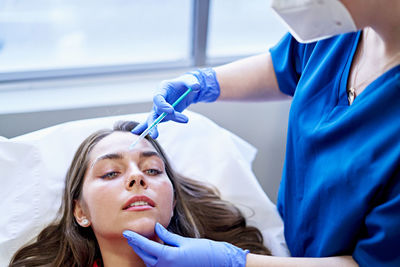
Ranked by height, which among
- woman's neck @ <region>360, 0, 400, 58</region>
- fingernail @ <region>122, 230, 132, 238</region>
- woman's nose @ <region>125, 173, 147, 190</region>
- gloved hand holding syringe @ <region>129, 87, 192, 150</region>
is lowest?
fingernail @ <region>122, 230, 132, 238</region>

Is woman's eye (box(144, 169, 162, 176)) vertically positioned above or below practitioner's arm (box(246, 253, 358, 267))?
above

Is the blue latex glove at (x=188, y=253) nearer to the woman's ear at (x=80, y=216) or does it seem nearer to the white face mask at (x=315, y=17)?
the woman's ear at (x=80, y=216)

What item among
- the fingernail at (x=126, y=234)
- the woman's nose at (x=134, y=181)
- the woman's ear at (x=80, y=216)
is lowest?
the woman's ear at (x=80, y=216)

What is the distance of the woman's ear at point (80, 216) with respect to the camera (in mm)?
1223

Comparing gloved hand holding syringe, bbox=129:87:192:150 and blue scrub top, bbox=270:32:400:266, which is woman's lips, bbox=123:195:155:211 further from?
blue scrub top, bbox=270:32:400:266

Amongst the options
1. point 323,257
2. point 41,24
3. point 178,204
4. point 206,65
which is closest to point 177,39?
point 206,65

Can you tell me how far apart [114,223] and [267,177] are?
0.99m

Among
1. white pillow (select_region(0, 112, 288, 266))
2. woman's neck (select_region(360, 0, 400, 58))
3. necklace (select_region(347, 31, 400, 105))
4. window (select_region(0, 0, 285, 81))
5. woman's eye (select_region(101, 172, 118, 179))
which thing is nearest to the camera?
woman's neck (select_region(360, 0, 400, 58))

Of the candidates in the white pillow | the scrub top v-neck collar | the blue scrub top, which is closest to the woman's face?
the white pillow

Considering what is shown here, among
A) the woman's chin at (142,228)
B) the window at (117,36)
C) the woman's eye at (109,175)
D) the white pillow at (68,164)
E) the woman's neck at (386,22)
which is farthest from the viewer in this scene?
the window at (117,36)

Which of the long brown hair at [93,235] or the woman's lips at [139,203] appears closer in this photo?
the woman's lips at [139,203]

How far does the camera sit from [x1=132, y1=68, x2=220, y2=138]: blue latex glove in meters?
1.21

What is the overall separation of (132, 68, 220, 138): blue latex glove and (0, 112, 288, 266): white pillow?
10.6 inches

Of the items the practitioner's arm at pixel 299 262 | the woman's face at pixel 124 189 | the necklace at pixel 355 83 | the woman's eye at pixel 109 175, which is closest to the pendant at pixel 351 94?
the necklace at pixel 355 83
